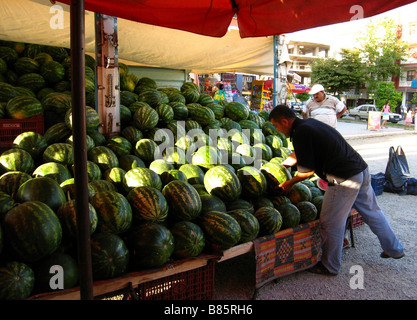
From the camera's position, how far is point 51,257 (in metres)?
2.09

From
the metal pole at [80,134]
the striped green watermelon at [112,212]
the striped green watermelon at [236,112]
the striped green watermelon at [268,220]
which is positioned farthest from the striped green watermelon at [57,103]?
the metal pole at [80,134]

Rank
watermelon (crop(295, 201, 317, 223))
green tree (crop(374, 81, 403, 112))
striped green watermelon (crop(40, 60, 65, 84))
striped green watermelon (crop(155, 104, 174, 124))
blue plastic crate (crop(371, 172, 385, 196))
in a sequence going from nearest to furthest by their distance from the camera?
watermelon (crop(295, 201, 317, 223)) < striped green watermelon (crop(155, 104, 174, 124)) < striped green watermelon (crop(40, 60, 65, 84)) < blue plastic crate (crop(371, 172, 385, 196)) < green tree (crop(374, 81, 403, 112))

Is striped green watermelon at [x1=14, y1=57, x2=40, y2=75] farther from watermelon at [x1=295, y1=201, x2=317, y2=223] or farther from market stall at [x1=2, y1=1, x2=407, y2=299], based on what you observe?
watermelon at [x1=295, y1=201, x2=317, y2=223]

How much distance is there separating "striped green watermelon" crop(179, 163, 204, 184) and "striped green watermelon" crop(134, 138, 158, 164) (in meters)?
0.39

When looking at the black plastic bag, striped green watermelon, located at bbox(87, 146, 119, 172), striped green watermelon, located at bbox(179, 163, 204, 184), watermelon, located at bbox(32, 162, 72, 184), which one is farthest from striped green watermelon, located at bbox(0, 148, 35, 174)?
the black plastic bag

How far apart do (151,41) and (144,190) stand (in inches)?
171

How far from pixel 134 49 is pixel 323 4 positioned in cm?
377

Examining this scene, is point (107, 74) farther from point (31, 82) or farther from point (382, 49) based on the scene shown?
point (382, 49)

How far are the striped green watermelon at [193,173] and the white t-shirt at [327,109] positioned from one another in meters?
3.53

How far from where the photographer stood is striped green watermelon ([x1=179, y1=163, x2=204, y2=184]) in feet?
11.4

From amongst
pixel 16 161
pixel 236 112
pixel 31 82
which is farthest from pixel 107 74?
pixel 236 112

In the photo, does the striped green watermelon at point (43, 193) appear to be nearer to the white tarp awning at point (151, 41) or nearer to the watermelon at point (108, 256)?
the watermelon at point (108, 256)

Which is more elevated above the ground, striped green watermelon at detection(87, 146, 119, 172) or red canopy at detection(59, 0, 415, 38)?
red canopy at detection(59, 0, 415, 38)

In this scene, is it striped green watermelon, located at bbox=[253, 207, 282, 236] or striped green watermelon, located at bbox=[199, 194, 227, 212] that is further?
striped green watermelon, located at bbox=[253, 207, 282, 236]
